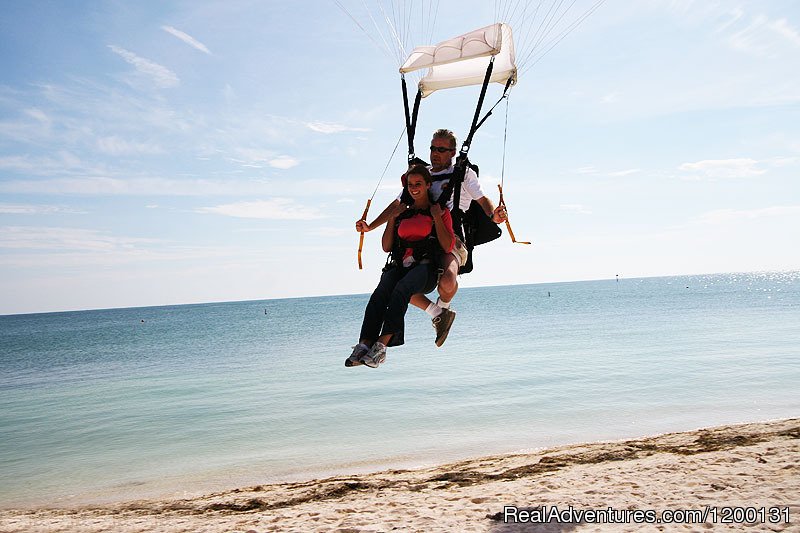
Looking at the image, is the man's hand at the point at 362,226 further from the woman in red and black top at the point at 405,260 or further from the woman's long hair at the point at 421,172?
the woman's long hair at the point at 421,172

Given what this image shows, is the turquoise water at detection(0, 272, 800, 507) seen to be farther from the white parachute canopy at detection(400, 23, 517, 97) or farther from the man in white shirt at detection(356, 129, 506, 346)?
the white parachute canopy at detection(400, 23, 517, 97)

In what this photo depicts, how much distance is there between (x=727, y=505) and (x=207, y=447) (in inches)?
373

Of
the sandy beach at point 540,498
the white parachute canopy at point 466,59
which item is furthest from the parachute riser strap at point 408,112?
the sandy beach at point 540,498

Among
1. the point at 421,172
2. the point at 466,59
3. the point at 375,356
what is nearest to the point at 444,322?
the point at 375,356

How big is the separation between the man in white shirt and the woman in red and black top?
3.7 inches

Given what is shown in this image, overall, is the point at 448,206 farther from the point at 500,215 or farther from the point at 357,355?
the point at 357,355

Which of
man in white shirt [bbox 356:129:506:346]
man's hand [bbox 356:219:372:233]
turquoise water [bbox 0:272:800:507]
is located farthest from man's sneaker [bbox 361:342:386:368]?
turquoise water [bbox 0:272:800:507]

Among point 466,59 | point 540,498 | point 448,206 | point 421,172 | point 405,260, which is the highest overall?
Result: point 466,59

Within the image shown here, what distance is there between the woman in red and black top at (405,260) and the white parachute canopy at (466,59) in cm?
118

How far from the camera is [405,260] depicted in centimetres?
488

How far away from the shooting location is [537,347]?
1051 inches

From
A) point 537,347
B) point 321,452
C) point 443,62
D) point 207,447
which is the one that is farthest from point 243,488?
point 537,347

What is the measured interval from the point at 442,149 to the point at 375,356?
1.87m

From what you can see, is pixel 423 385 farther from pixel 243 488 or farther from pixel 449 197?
pixel 449 197
